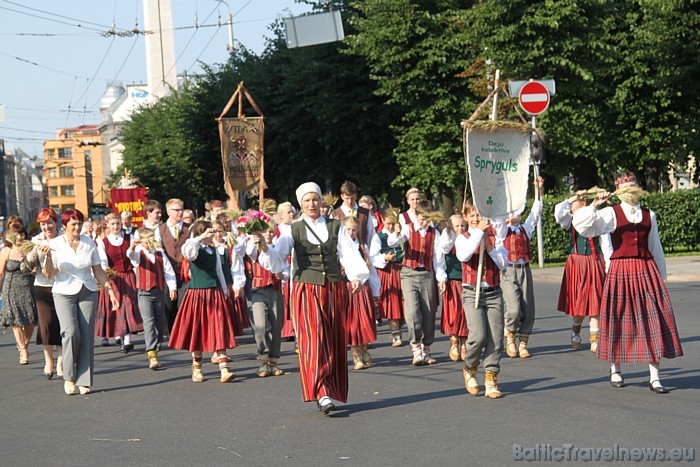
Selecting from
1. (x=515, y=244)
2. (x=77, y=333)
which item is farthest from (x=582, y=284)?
(x=77, y=333)

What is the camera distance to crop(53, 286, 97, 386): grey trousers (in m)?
10.8

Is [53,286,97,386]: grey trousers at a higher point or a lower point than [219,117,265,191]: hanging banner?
lower

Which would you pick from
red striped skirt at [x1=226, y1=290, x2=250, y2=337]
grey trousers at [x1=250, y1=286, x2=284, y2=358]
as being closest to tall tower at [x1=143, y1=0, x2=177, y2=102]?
red striped skirt at [x1=226, y1=290, x2=250, y2=337]

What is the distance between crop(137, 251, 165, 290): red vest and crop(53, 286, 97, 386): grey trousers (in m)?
2.26

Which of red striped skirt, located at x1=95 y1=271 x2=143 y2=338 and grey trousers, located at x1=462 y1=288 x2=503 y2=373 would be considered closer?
grey trousers, located at x1=462 y1=288 x2=503 y2=373

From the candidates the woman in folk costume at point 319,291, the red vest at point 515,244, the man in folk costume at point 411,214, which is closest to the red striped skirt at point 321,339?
the woman in folk costume at point 319,291

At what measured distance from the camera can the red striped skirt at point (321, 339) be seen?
350 inches

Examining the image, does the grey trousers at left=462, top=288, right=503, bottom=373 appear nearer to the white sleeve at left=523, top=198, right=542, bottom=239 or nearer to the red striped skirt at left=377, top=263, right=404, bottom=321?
the white sleeve at left=523, top=198, right=542, bottom=239

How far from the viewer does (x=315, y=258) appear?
357 inches

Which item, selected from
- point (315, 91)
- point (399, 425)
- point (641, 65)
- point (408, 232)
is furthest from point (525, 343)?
point (315, 91)

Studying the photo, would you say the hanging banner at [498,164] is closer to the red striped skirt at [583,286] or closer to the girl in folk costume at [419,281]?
the girl in folk costume at [419,281]

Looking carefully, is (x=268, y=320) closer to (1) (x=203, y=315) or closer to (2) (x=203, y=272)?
(1) (x=203, y=315)

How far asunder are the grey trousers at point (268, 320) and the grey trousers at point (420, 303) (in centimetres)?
149

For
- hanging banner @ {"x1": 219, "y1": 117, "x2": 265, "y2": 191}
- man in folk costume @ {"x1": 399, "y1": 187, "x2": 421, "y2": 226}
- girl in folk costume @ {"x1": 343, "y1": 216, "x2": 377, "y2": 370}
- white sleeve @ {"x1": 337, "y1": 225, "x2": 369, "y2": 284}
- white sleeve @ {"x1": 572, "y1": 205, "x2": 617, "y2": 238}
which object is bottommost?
girl in folk costume @ {"x1": 343, "y1": 216, "x2": 377, "y2": 370}
